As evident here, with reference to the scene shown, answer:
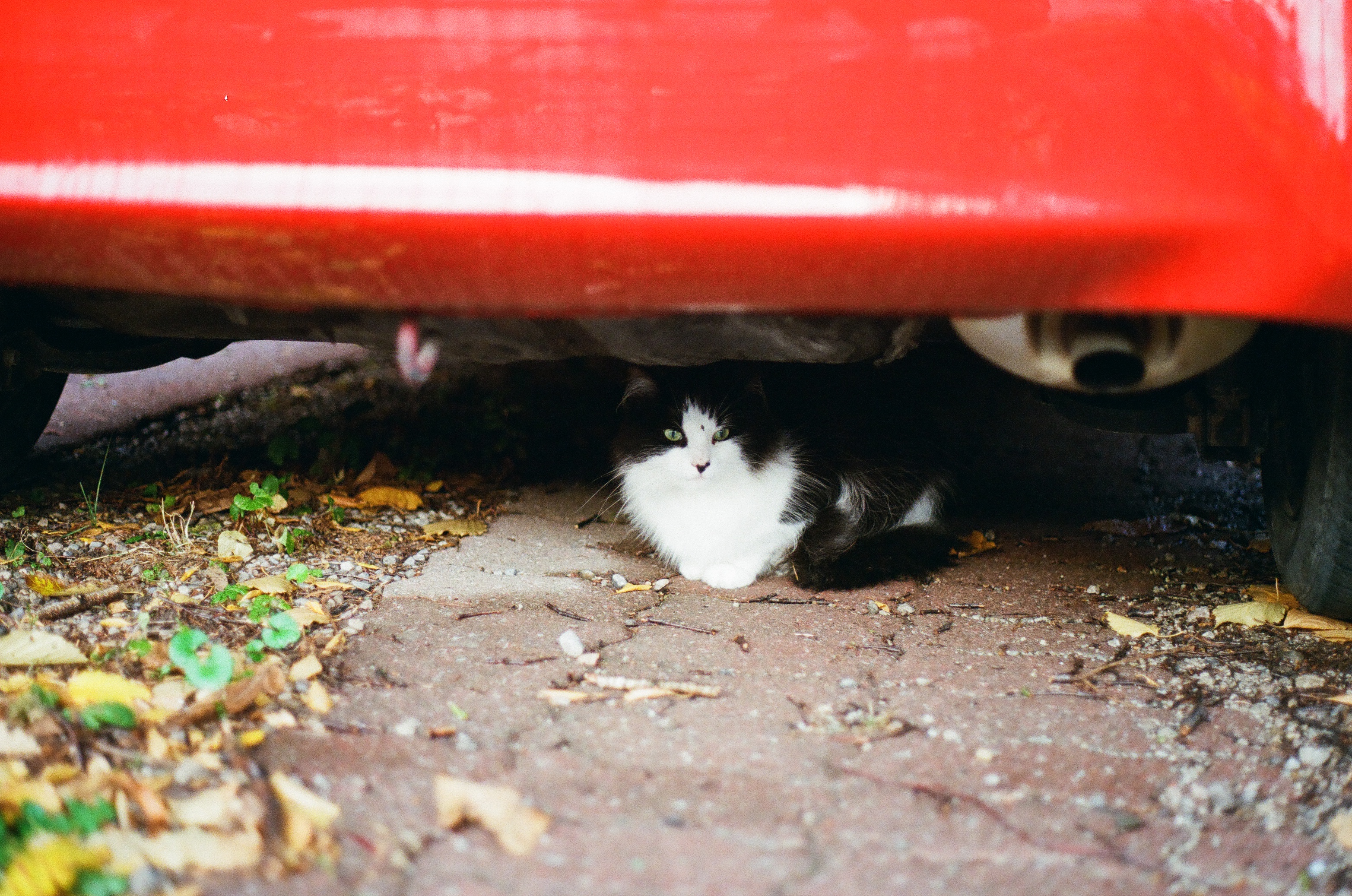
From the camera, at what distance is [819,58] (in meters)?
1.34

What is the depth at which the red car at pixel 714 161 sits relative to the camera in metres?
1.27

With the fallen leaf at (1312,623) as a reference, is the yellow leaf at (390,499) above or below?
below

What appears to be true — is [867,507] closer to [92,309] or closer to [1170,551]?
[1170,551]

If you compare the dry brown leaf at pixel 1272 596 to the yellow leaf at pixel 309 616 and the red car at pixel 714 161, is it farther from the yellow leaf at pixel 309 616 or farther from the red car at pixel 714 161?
the yellow leaf at pixel 309 616

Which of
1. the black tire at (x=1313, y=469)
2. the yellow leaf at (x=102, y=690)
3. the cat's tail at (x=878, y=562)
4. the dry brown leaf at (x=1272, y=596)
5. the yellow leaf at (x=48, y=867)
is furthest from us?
the cat's tail at (x=878, y=562)

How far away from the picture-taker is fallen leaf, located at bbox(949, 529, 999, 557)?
261cm

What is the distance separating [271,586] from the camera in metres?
2.02

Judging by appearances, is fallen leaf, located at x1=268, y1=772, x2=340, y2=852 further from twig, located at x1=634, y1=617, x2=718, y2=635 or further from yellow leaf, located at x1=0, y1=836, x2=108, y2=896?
twig, located at x1=634, y1=617, x2=718, y2=635

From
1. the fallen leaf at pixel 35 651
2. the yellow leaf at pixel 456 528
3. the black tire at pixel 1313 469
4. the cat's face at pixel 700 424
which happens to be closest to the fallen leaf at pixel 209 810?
the fallen leaf at pixel 35 651

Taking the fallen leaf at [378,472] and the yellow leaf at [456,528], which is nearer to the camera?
the yellow leaf at [456,528]

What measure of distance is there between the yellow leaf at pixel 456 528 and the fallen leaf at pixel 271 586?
51 cm

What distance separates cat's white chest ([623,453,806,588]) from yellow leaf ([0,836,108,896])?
1544mm

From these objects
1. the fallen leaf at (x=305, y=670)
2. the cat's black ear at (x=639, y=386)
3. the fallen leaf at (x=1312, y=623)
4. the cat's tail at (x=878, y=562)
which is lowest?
the cat's tail at (x=878, y=562)

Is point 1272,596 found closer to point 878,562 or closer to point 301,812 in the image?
point 878,562
